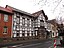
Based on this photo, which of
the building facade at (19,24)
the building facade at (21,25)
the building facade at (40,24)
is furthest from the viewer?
the building facade at (40,24)

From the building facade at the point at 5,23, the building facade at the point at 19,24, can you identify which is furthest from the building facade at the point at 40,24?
the building facade at the point at 5,23

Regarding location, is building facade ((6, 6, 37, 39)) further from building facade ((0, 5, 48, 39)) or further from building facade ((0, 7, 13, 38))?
building facade ((0, 7, 13, 38))

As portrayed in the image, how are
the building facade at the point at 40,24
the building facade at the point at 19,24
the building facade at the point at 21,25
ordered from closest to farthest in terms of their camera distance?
the building facade at the point at 19,24 → the building facade at the point at 21,25 → the building facade at the point at 40,24

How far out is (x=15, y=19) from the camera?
1534 inches

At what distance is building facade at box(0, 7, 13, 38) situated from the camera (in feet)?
112

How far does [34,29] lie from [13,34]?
13447mm

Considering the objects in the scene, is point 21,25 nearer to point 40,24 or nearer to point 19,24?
point 19,24

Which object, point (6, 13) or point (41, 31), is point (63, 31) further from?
point (41, 31)

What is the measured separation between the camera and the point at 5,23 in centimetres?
3534

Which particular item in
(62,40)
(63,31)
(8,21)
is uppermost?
(8,21)

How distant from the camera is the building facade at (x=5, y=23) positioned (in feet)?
112

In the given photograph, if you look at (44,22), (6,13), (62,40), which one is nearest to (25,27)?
(6,13)

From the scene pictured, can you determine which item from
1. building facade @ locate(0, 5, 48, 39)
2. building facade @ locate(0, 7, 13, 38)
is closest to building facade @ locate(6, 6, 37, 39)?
building facade @ locate(0, 5, 48, 39)

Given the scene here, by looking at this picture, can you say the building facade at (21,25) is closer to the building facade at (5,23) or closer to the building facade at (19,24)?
the building facade at (19,24)
